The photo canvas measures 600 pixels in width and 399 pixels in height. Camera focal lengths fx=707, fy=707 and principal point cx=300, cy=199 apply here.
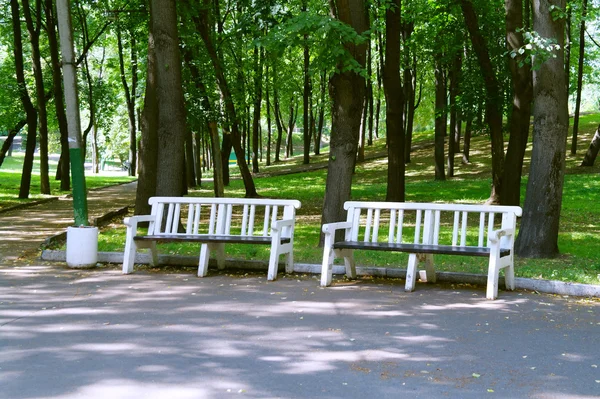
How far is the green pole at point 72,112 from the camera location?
1015cm

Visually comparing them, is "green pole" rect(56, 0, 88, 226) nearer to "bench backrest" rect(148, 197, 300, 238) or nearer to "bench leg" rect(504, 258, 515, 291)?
"bench backrest" rect(148, 197, 300, 238)

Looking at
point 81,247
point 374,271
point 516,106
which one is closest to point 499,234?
point 374,271

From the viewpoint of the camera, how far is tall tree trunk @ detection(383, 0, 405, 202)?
15.7 metres

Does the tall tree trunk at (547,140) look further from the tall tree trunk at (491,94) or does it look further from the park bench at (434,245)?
the tall tree trunk at (491,94)

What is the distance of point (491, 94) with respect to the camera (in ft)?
57.1

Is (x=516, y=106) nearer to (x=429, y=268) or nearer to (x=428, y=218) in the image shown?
(x=428, y=218)

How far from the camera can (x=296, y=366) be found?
16.6ft

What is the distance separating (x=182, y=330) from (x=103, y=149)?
7144 centimetres

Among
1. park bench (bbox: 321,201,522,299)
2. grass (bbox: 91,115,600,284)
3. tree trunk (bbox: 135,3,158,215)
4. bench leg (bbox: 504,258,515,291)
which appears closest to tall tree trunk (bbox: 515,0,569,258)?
grass (bbox: 91,115,600,284)

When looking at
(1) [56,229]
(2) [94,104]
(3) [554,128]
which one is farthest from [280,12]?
(2) [94,104]

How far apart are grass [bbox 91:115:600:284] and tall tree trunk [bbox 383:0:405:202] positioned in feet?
7.16

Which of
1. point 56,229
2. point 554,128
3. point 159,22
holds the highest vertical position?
point 159,22

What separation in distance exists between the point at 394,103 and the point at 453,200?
19.8ft

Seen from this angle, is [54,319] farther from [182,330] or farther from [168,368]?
[168,368]
